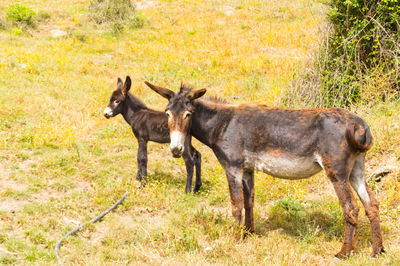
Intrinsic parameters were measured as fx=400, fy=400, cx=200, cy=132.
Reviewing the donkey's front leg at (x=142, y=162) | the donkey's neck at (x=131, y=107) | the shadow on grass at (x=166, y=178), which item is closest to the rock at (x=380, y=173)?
the shadow on grass at (x=166, y=178)

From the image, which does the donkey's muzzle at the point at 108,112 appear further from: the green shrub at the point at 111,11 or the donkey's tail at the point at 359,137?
the green shrub at the point at 111,11

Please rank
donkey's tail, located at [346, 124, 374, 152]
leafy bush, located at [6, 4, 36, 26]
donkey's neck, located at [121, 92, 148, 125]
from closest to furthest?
donkey's tail, located at [346, 124, 374, 152], donkey's neck, located at [121, 92, 148, 125], leafy bush, located at [6, 4, 36, 26]

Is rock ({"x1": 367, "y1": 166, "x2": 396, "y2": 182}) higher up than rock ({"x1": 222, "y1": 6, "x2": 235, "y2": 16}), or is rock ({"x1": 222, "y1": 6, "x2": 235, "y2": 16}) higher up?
rock ({"x1": 222, "y1": 6, "x2": 235, "y2": 16})

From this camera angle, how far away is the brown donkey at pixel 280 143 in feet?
18.2

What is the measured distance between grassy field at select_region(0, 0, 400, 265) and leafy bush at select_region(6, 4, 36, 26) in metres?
0.55

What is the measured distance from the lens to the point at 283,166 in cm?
593

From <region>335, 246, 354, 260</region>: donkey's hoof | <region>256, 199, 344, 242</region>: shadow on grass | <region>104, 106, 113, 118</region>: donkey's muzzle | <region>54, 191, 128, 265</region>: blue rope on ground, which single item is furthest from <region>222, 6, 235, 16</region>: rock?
<region>335, 246, 354, 260</region>: donkey's hoof

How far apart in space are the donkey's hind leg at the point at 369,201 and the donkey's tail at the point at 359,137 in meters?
0.39

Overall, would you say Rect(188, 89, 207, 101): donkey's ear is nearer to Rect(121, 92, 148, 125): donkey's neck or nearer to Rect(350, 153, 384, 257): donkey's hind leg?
Rect(350, 153, 384, 257): donkey's hind leg

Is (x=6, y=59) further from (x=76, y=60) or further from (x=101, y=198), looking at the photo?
(x=101, y=198)

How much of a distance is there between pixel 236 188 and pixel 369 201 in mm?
1940

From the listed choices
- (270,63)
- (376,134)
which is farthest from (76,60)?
(376,134)

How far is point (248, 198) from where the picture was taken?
663 cm

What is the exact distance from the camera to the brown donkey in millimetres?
5535
